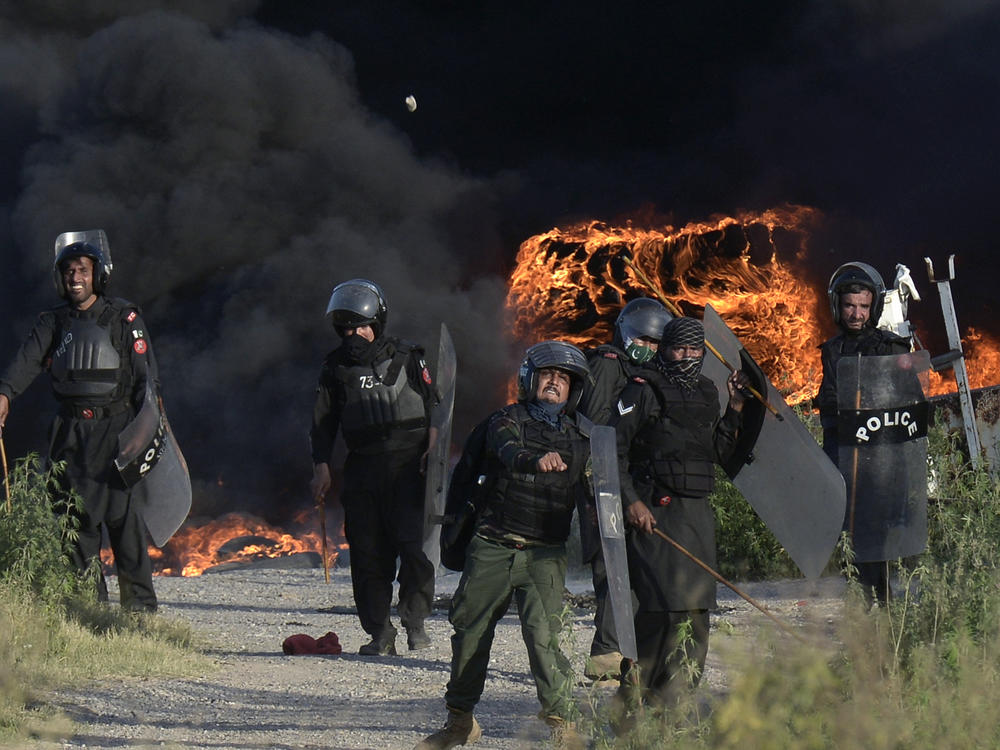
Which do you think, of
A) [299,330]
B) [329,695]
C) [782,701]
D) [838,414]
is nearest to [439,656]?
[329,695]

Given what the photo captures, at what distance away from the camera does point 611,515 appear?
507 cm

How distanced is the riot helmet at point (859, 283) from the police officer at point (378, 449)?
2.16m

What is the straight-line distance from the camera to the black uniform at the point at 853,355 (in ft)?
22.7

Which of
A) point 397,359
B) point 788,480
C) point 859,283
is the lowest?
point 788,480

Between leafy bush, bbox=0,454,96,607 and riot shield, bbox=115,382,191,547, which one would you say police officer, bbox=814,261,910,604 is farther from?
leafy bush, bbox=0,454,96,607

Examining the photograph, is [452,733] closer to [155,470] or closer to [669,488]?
[669,488]

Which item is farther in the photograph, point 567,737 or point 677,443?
point 677,443

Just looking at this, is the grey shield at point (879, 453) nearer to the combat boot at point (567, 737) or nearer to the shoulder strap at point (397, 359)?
the shoulder strap at point (397, 359)

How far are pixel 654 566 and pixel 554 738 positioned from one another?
3.14ft

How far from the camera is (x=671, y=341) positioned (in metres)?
5.60

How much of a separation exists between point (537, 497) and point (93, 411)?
3.36m

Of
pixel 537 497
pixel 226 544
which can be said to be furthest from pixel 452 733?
pixel 226 544

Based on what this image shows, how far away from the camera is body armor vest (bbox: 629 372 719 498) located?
547cm

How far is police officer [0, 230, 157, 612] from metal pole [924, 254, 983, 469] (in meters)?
4.55
